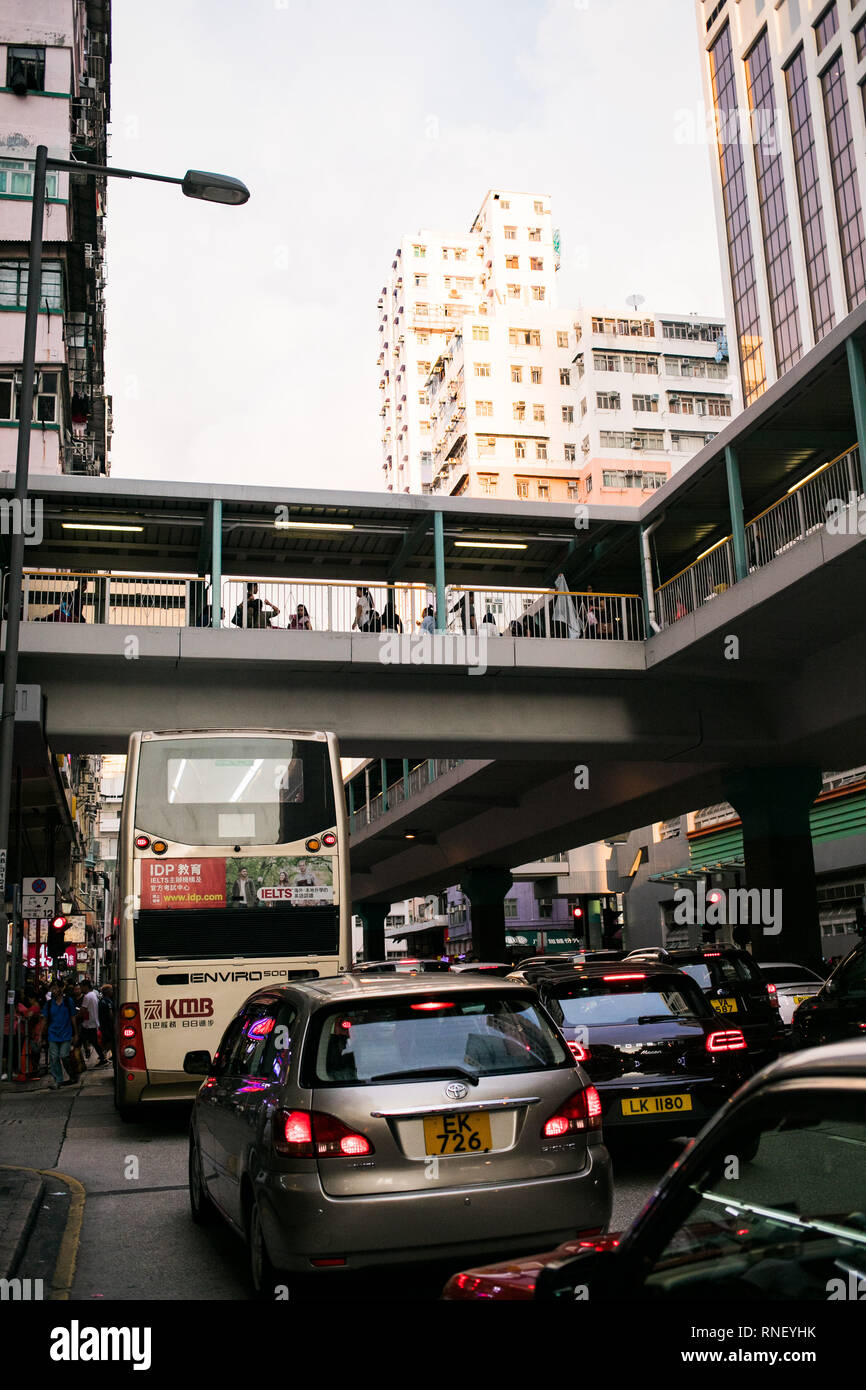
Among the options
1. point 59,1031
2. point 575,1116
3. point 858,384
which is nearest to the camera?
point 575,1116

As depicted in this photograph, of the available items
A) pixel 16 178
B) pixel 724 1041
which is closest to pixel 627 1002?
pixel 724 1041

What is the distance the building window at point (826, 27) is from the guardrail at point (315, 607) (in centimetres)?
4973

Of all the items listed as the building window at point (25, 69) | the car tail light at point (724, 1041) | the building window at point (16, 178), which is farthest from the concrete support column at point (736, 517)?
the building window at point (25, 69)

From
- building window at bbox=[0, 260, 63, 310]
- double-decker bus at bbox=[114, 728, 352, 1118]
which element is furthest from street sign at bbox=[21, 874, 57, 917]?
building window at bbox=[0, 260, 63, 310]

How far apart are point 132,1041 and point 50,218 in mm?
26630

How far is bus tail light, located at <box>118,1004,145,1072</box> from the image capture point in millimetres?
12258

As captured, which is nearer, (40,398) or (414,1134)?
(414,1134)

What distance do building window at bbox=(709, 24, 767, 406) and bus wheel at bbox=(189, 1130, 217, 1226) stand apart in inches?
2615

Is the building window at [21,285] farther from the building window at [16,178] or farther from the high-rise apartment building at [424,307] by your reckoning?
the high-rise apartment building at [424,307]

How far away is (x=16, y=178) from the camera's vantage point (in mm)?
33375

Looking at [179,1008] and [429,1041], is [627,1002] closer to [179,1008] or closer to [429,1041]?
[429,1041]

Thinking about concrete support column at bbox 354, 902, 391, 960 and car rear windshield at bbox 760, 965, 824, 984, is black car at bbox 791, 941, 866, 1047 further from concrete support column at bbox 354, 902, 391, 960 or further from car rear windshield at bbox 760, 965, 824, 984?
concrete support column at bbox 354, 902, 391, 960

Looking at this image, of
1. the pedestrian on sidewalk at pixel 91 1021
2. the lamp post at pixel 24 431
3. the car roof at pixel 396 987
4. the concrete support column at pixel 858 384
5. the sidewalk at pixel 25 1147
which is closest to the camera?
the car roof at pixel 396 987

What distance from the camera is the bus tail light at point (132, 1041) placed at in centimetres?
1226
